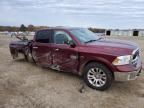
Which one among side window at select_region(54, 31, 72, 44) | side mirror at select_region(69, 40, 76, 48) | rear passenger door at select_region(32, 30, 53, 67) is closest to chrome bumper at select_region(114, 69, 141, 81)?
side mirror at select_region(69, 40, 76, 48)

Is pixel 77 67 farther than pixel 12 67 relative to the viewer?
No

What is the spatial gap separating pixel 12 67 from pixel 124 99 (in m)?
5.18

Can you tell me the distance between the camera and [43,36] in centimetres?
753

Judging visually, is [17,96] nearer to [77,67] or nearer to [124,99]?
[77,67]

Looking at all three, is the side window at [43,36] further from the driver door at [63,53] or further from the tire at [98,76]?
the tire at [98,76]

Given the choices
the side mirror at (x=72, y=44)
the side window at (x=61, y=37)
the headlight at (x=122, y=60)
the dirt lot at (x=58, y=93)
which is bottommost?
the dirt lot at (x=58, y=93)

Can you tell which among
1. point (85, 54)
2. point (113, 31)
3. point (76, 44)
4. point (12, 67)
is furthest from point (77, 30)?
point (113, 31)

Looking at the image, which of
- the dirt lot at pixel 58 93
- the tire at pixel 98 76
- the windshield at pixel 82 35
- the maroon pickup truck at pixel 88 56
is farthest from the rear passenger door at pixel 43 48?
the tire at pixel 98 76

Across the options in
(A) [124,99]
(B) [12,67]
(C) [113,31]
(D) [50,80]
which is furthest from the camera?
(C) [113,31]

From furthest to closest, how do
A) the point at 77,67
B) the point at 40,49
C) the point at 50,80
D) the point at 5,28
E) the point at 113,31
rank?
the point at 5,28 → the point at 113,31 → the point at 40,49 → the point at 50,80 → the point at 77,67

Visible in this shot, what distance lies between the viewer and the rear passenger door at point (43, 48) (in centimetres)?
714

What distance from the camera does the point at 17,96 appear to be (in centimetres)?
533

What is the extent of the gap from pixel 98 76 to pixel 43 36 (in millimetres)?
2850

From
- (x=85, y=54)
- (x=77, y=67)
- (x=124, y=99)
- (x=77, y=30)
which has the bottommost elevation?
(x=124, y=99)
